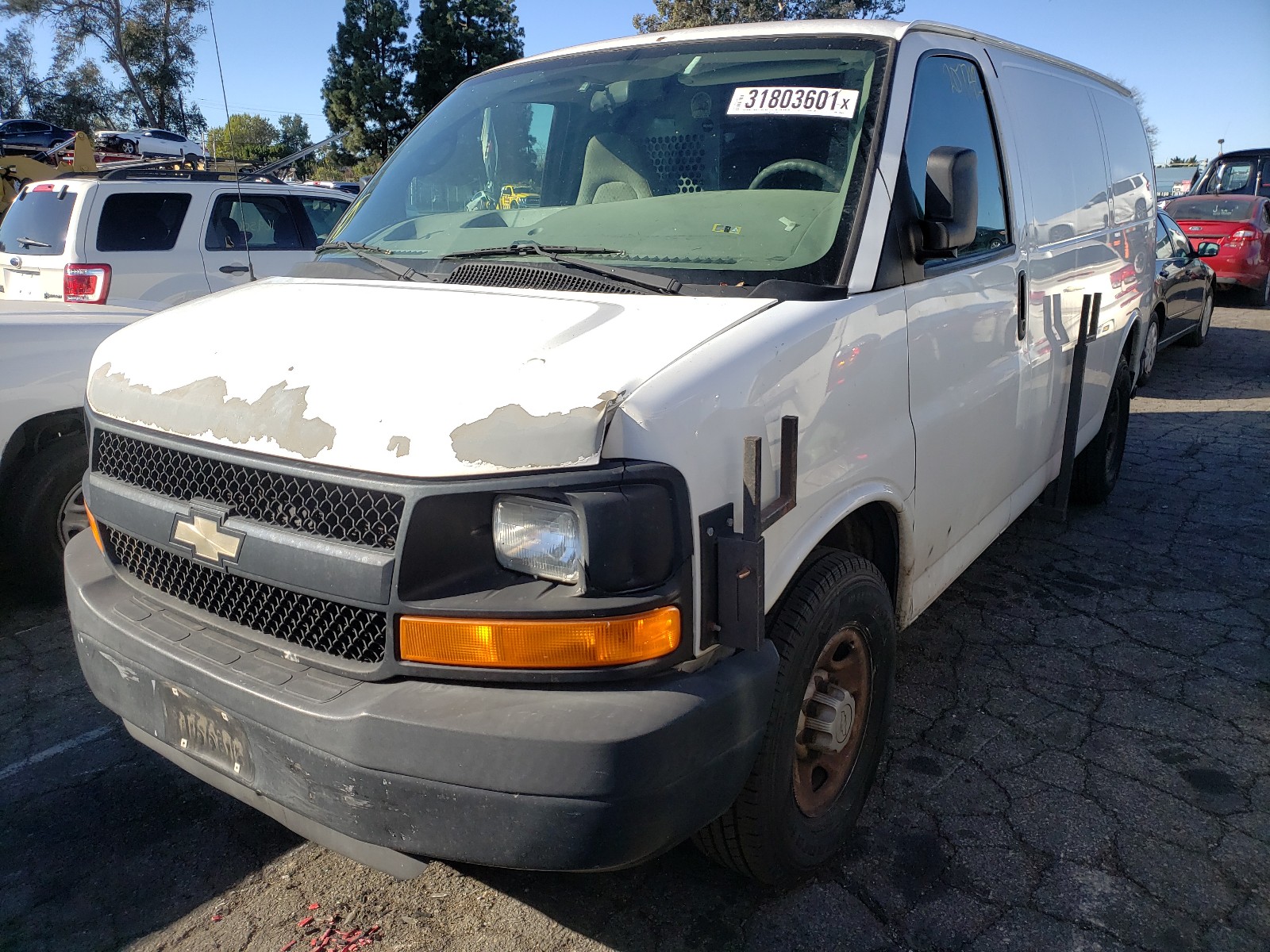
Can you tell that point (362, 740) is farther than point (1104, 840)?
No

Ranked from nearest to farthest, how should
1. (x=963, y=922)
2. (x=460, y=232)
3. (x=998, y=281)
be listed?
1. (x=963, y=922)
2. (x=460, y=232)
3. (x=998, y=281)

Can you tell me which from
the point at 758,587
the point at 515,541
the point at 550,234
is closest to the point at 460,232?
the point at 550,234

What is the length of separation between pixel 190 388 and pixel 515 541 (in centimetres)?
94

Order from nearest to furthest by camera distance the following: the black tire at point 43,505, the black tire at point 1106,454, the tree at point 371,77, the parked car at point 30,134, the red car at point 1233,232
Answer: the black tire at point 43,505 → the black tire at point 1106,454 → the red car at point 1233,232 → the parked car at point 30,134 → the tree at point 371,77

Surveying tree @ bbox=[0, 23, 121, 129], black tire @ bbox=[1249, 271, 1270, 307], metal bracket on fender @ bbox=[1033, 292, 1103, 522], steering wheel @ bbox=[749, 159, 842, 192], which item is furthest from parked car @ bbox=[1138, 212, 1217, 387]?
tree @ bbox=[0, 23, 121, 129]

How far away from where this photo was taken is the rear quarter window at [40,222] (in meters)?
7.05

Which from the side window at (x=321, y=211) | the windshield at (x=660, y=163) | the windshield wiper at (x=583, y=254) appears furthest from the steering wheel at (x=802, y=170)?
the side window at (x=321, y=211)

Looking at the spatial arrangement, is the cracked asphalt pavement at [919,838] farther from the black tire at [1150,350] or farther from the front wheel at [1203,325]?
the front wheel at [1203,325]

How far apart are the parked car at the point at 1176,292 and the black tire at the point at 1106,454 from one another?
3250mm

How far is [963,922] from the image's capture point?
94.3 inches

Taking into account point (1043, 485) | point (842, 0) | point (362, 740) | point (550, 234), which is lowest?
point (1043, 485)

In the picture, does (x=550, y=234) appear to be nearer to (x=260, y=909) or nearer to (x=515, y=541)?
(x=515, y=541)

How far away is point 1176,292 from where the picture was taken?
31.6 ft

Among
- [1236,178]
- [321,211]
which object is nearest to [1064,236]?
[321,211]
